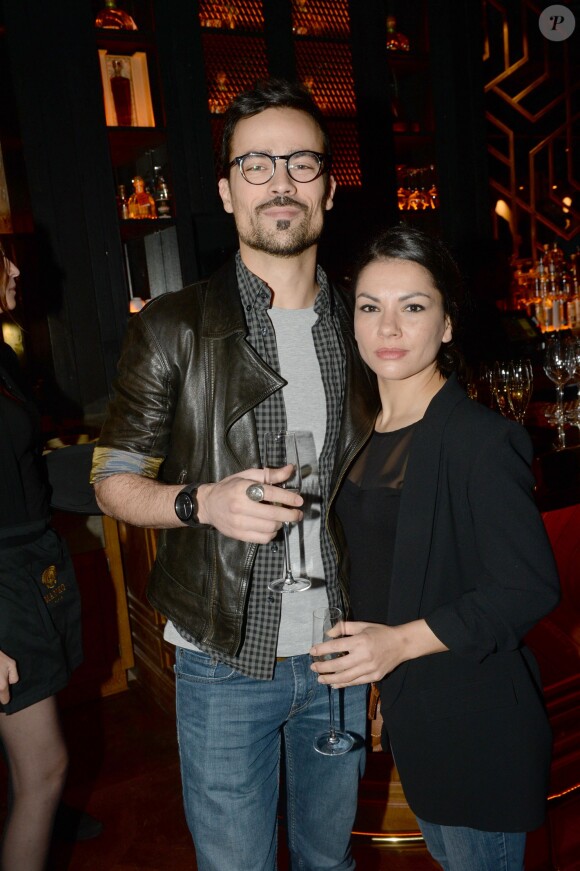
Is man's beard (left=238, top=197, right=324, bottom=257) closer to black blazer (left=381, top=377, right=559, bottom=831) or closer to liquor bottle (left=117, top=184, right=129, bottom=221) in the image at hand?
black blazer (left=381, top=377, right=559, bottom=831)

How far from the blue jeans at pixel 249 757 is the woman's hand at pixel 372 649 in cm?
27

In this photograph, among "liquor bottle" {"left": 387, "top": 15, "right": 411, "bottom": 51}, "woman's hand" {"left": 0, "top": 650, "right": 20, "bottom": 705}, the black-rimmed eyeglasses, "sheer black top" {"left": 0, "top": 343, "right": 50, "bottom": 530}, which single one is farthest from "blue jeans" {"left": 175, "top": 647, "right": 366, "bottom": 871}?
"liquor bottle" {"left": 387, "top": 15, "right": 411, "bottom": 51}

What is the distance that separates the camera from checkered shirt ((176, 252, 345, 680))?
1627 millimetres

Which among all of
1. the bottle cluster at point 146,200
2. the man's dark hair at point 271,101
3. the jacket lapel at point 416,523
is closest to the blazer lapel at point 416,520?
the jacket lapel at point 416,523

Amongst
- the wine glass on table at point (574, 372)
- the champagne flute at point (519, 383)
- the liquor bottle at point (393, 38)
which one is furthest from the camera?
the liquor bottle at point (393, 38)

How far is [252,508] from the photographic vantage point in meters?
1.36

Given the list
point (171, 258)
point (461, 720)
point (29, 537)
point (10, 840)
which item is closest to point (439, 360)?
point (461, 720)

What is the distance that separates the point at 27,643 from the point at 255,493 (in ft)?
3.54

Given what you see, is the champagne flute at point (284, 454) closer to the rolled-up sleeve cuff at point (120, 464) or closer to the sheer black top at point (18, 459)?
the rolled-up sleeve cuff at point (120, 464)

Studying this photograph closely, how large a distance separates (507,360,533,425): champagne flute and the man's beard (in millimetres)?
1130

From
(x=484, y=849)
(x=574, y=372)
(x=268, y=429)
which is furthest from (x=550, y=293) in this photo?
(x=484, y=849)

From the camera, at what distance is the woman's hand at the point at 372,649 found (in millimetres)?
1409

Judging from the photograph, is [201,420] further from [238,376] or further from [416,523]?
[416,523]

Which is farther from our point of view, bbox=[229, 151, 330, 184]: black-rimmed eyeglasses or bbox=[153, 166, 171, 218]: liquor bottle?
bbox=[153, 166, 171, 218]: liquor bottle
